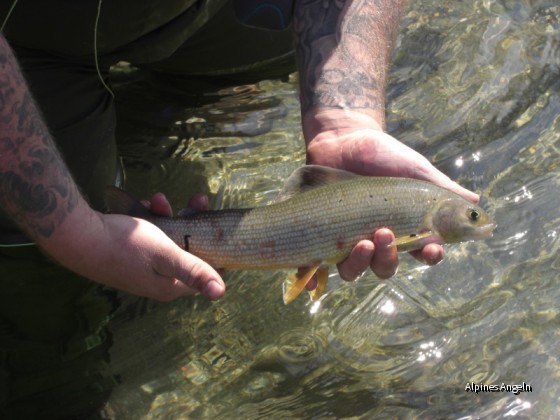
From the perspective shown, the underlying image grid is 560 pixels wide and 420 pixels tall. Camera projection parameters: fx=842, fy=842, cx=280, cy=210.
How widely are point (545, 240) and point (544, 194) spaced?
0.39 metres

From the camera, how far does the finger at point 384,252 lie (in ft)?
11.1

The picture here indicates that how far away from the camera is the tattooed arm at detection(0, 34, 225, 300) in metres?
3.11

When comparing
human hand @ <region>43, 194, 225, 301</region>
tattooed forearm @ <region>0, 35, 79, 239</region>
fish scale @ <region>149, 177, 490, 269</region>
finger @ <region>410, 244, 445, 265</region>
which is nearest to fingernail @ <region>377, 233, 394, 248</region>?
fish scale @ <region>149, 177, 490, 269</region>

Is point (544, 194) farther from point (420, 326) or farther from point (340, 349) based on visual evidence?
point (340, 349)

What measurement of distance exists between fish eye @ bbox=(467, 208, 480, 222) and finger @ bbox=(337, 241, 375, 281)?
1.51ft

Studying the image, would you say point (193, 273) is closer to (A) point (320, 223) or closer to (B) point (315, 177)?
(A) point (320, 223)

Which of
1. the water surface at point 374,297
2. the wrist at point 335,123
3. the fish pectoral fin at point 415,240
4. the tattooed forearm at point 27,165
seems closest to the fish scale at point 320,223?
the fish pectoral fin at point 415,240

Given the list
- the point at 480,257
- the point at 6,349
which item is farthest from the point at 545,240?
the point at 6,349

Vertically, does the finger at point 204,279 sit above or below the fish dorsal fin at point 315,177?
below

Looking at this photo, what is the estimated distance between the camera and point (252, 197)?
5.00 m

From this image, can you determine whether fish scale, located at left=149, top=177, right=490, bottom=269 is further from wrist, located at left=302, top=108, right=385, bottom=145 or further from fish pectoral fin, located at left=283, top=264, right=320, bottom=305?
wrist, located at left=302, top=108, right=385, bottom=145

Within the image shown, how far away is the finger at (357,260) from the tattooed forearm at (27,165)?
1.12m

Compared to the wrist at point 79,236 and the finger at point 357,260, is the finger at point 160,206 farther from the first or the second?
the finger at point 357,260

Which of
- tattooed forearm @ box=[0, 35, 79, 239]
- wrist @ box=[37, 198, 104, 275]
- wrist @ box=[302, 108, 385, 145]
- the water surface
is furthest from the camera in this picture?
wrist @ box=[302, 108, 385, 145]
